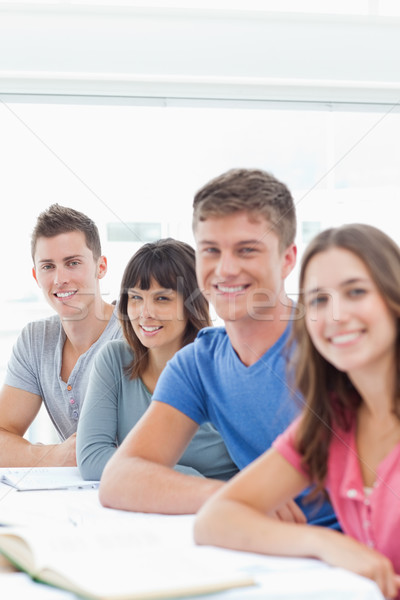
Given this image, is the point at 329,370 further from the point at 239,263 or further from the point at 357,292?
the point at 239,263

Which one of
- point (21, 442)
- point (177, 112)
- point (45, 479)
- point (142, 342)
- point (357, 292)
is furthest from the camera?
point (177, 112)

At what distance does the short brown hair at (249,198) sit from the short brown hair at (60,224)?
83cm

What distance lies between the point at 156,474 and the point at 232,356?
0.26m

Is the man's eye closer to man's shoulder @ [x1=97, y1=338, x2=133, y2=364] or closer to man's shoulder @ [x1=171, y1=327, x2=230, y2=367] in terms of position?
man's shoulder @ [x1=171, y1=327, x2=230, y2=367]

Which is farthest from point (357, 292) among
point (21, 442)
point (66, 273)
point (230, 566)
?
point (66, 273)

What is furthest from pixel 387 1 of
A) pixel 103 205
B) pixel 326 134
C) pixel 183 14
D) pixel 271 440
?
pixel 271 440

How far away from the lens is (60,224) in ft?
6.72

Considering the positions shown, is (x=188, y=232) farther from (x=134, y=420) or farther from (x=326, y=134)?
(x=134, y=420)

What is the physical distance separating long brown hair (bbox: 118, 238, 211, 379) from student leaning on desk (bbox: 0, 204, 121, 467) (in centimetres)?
35

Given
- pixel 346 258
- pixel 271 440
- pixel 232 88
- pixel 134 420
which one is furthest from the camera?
pixel 232 88

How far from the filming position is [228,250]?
1265 millimetres

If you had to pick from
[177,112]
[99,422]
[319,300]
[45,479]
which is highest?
[177,112]

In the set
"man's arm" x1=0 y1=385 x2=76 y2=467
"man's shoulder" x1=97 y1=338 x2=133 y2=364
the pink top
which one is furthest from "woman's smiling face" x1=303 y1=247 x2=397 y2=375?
"man's arm" x1=0 y1=385 x2=76 y2=467

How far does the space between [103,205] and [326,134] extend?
4.50 feet
